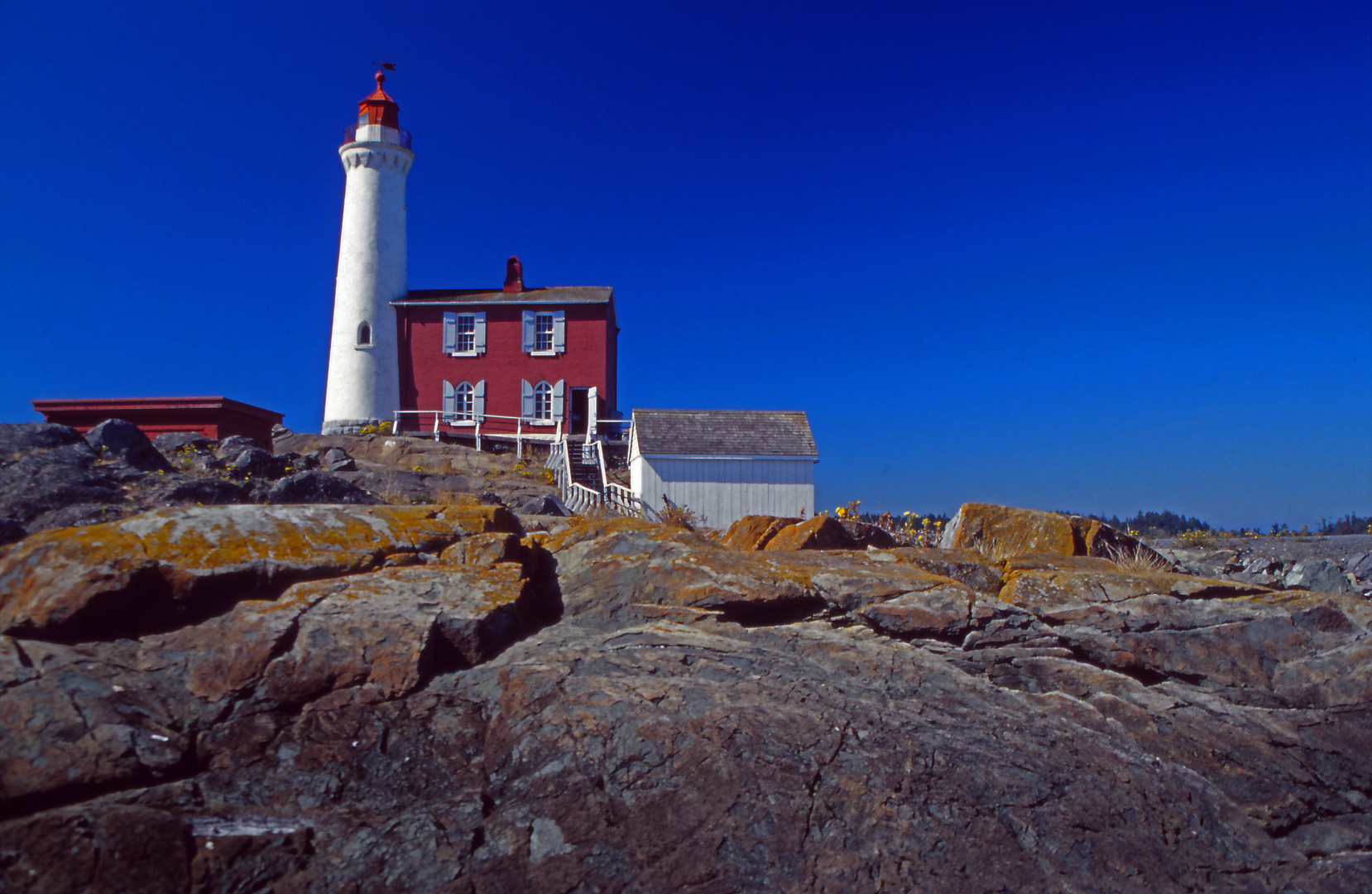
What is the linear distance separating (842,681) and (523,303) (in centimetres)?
2791

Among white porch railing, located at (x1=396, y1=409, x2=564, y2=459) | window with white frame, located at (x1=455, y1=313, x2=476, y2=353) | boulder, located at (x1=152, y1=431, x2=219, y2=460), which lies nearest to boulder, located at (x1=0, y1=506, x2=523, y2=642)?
boulder, located at (x1=152, y1=431, x2=219, y2=460)

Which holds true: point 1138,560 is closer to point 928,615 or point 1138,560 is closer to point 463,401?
point 928,615

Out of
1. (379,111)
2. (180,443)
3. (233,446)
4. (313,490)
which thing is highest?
(379,111)

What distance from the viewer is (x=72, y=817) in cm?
331

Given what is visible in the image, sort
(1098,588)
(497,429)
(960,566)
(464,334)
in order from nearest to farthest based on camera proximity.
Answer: (1098,588)
(960,566)
(497,429)
(464,334)

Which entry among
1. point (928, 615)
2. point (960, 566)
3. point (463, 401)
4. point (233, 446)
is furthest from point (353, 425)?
point (928, 615)

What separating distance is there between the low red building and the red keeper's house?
36.9 feet

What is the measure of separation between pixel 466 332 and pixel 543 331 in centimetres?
323

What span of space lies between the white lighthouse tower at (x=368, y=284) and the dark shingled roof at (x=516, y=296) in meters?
1.15

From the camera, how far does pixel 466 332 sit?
31391mm

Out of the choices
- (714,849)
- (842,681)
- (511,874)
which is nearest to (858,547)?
(842,681)

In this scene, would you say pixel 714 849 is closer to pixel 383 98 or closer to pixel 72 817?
pixel 72 817

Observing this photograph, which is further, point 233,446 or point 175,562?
point 233,446

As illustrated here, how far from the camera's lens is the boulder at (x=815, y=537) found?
791cm
